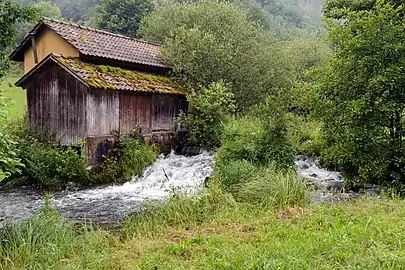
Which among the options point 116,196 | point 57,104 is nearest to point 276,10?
point 57,104

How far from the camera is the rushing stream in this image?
1038 cm

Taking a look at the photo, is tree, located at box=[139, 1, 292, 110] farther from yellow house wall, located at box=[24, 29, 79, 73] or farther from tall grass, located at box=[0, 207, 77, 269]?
tall grass, located at box=[0, 207, 77, 269]

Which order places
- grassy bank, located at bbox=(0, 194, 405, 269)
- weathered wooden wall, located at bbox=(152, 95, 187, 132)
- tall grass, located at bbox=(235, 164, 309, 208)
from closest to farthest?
grassy bank, located at bbox=(0, 194, 405, 269) → tall grass, located at bbox=(235, 164, 309, 208) → weathered wooden wall, located at bbox=(152, 95, 187, 132)

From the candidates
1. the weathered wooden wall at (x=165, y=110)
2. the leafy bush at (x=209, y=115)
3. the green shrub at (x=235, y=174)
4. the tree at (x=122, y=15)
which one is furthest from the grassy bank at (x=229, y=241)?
the tree at (x=122, y=15)

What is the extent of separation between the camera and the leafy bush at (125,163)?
46.2 feet

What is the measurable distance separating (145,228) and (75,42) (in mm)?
11775

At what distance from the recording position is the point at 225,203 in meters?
8.86

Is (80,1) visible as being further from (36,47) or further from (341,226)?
(341,226)

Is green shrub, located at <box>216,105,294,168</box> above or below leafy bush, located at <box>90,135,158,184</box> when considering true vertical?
above

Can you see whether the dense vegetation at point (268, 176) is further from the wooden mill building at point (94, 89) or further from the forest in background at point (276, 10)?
the forest in background at point (276, 10)

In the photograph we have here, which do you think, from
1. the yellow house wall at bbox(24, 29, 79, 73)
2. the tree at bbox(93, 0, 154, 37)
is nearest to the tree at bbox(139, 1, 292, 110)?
the yellow house wall at bbox(24, 29, 79, 73)

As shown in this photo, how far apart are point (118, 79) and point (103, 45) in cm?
307

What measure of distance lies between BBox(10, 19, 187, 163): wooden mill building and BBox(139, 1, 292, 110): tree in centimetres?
121

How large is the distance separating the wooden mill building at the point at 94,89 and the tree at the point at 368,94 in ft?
27.6
